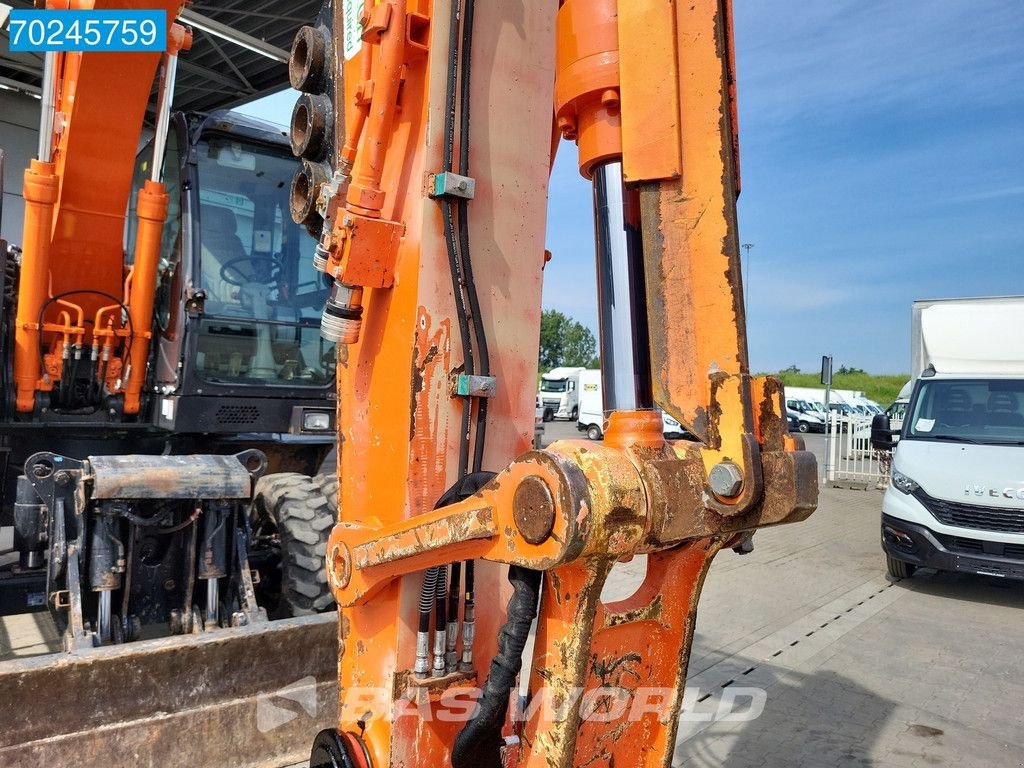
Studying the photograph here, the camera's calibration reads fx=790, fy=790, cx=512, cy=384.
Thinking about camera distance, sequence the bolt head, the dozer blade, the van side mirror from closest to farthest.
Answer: the bolt head → the dozer blade → the van side mirror

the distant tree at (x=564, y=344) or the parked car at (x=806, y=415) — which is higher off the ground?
the distant tree at (x=564, y=344)

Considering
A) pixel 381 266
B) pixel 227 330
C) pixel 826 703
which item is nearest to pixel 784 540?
pixel 826 703

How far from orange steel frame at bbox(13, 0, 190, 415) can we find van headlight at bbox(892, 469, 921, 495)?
6391 mm

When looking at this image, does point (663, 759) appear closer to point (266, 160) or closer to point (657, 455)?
point (657, 455)

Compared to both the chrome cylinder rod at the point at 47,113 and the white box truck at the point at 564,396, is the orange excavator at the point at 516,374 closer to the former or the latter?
the chrome cylinder rod at the point at 47,113

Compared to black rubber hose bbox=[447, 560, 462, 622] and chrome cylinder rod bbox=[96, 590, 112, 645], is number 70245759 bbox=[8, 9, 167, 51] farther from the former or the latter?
black rubber hose bbox=[447, 560, 462, 622]

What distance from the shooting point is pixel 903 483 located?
7.25m

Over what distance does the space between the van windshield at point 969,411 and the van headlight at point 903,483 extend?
586 millimetres

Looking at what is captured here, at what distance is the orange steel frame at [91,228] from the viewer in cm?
406

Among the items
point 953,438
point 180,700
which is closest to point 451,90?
point 180,700

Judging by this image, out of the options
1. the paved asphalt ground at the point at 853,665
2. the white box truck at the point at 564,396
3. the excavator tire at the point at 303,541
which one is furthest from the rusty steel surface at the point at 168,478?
the white box truck at the point at 564,396

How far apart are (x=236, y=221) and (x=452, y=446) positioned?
126 inches

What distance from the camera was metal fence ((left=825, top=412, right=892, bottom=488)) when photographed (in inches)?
556

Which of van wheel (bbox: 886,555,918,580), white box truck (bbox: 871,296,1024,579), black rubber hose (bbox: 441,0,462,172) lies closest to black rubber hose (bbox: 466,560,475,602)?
black rubber hose (bbox: 441,0,462,172)
